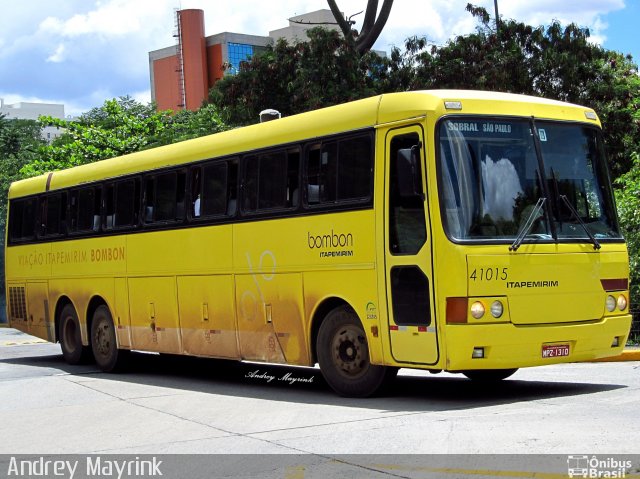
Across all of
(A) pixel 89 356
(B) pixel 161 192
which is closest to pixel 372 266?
(B) pixel 161 192

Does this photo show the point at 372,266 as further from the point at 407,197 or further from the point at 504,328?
the point at 504,328

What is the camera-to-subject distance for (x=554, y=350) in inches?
455

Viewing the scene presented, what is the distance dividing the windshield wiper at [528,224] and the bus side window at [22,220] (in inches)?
499

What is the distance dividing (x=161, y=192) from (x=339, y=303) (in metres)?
5.07

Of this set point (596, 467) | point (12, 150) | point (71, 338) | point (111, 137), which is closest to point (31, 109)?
point (12, 150)

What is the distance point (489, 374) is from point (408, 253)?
2.80 metres

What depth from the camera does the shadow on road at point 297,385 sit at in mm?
12086

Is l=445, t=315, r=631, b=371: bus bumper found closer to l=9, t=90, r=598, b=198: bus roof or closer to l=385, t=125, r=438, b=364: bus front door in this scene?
l=385, t=125, r=438, b=364: bus front door

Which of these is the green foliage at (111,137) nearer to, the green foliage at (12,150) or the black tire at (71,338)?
the green foliage at (12,150)

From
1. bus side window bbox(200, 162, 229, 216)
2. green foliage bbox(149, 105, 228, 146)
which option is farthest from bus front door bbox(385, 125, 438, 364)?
green foliage bbox(149, 105, 228, 146)

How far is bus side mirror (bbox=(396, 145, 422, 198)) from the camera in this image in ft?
37.6

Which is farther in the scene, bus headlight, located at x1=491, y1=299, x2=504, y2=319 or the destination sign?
the destination sign

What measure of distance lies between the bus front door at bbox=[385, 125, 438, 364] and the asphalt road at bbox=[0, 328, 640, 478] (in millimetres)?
731

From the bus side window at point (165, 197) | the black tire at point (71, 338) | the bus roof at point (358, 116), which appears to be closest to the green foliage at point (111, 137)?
the black tire at point (71, 338)
